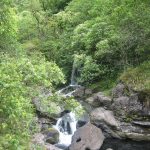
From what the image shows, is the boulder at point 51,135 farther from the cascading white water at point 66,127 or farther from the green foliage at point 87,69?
the green foliage at point 87,69

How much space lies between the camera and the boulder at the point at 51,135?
23478mm

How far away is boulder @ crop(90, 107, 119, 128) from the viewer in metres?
24.3

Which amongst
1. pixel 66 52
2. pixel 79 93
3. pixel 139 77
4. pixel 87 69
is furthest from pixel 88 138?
pixel 66 52

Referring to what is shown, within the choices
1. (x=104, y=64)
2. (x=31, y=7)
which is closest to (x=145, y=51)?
(x=104, y=64)

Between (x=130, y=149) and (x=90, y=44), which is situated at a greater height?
(x=90, y=44)

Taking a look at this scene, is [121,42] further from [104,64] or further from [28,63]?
[28,63]

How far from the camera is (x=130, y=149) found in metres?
22.9

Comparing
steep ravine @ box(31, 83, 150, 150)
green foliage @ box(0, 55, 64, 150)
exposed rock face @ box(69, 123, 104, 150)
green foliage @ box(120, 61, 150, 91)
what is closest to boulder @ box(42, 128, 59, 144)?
steep ravine @ box(31, 83, 150, 150)

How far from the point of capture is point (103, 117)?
80.9 ft

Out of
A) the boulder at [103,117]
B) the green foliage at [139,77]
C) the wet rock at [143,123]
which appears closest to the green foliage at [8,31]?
the boulder at [103,117]

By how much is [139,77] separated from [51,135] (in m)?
7.39

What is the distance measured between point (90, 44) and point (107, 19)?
265 cm

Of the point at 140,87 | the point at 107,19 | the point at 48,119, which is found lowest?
the point at 48,119

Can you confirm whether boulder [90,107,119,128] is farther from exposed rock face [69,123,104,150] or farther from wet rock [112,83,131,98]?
wet rock [112,83,131,98]
